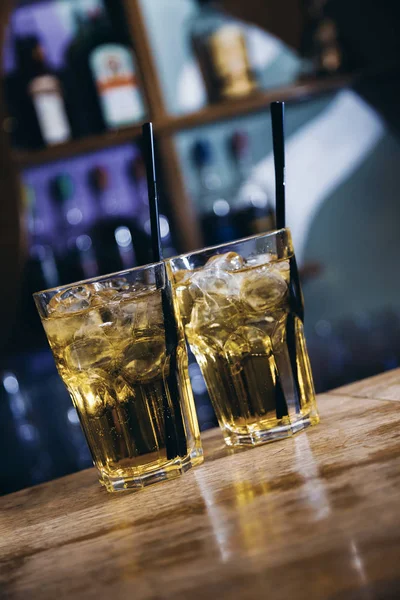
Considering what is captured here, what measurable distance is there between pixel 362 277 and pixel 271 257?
2224 mm

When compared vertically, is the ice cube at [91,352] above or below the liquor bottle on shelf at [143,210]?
A: below

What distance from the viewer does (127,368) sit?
2.84 feet

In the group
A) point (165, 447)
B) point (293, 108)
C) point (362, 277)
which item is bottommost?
point (362, 277)

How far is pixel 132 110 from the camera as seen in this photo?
2.46 m

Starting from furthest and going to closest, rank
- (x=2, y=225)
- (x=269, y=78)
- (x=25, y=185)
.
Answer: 1. (x=269, y=78)
2. (x=25, y=185)
3. (x=2, y=225)

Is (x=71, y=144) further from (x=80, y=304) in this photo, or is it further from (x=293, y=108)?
(x=80, y=304)

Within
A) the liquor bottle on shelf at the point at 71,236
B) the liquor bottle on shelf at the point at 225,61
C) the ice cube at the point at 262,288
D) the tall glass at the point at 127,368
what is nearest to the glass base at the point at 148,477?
the tall glass at the point at 127,368

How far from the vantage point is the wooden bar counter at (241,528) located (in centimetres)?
50

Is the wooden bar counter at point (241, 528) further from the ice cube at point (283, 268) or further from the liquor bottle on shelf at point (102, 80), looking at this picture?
the liquor bottle on shelf at point (102, 80)

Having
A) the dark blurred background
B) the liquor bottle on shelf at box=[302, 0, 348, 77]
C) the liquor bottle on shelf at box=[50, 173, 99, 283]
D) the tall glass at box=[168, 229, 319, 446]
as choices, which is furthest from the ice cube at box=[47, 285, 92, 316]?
the liquor bottle on shelf at box=[302, 0, 348, 77]

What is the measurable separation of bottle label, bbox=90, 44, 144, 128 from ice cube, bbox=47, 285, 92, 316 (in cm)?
168

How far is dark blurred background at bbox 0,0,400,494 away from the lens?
2357 mm

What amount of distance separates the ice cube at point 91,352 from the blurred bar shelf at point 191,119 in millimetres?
1642

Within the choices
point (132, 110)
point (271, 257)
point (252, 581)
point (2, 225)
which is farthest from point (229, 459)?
point (132, 110)
